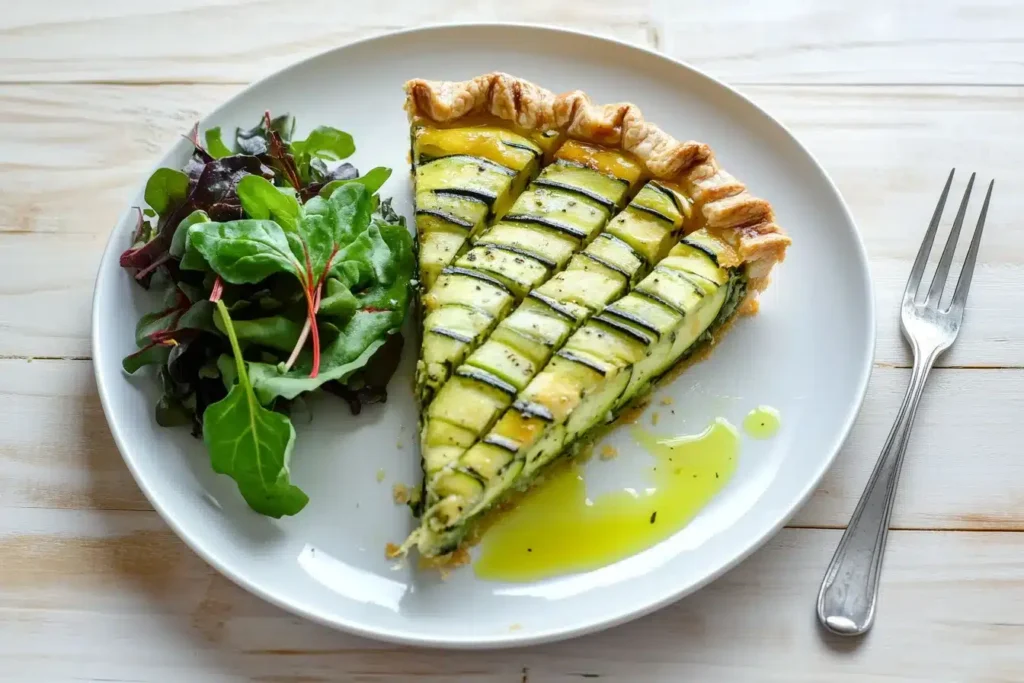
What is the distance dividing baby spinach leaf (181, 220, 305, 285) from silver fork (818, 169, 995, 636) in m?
1.89

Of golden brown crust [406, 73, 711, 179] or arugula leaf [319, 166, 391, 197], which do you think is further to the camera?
golden brown crust [406, 73, 711, 179]

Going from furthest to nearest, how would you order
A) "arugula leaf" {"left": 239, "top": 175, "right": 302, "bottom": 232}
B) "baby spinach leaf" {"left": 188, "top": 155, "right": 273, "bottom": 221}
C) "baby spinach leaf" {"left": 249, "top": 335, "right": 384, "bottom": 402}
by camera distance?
"baby spinach leaf" {"left": 188, "top": 155, "right": 273, "bottom": 221} → "arugula leaf" {"left": 239, "top": 175, "right": 302, "bottom": 232} → "baby spinach leaf" {"left": 249, "top": 335, "right": 384, "bottom": 402}

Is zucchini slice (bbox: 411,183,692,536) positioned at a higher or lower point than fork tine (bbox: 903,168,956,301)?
lower

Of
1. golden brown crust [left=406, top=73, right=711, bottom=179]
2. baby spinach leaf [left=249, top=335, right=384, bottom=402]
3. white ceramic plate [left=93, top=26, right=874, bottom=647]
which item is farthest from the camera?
golden brown crust [left=406, top=73, right=711, bottom=179]

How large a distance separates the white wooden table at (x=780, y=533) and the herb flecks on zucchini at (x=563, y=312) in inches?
27.3

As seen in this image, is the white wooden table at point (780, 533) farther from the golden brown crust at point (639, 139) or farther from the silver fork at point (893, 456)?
the golden brown crust at point (639, 139)

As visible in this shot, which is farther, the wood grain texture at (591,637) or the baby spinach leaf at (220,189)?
the baby spinach leaf at (220,189)

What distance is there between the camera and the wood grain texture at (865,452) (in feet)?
9.27

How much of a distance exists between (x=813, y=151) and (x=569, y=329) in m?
1.51

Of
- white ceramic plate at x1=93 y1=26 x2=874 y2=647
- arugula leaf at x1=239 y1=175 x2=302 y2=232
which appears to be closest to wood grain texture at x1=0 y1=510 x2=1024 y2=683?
white ceramic plate at x1=93 y1=26 x2=874 y2=647

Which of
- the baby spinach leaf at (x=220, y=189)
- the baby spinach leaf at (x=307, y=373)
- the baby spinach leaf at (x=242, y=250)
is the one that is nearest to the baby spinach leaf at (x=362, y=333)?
the baby spinach leaf at (x=307, y=373)

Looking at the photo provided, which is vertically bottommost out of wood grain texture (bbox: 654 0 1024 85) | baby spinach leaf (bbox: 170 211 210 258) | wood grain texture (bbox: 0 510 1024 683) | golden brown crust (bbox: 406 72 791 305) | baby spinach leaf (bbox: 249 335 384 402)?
wood grain texture (bbox: 0 510 1024 683)

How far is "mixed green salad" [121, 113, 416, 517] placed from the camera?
2.59 m

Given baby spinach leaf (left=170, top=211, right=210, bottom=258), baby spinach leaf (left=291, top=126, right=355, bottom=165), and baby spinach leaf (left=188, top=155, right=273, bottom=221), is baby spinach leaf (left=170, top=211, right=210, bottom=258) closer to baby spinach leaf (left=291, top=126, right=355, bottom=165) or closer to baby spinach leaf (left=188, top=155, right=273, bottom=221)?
baby spinach leaf (left=188, top=155, right=273, bottom=221)
